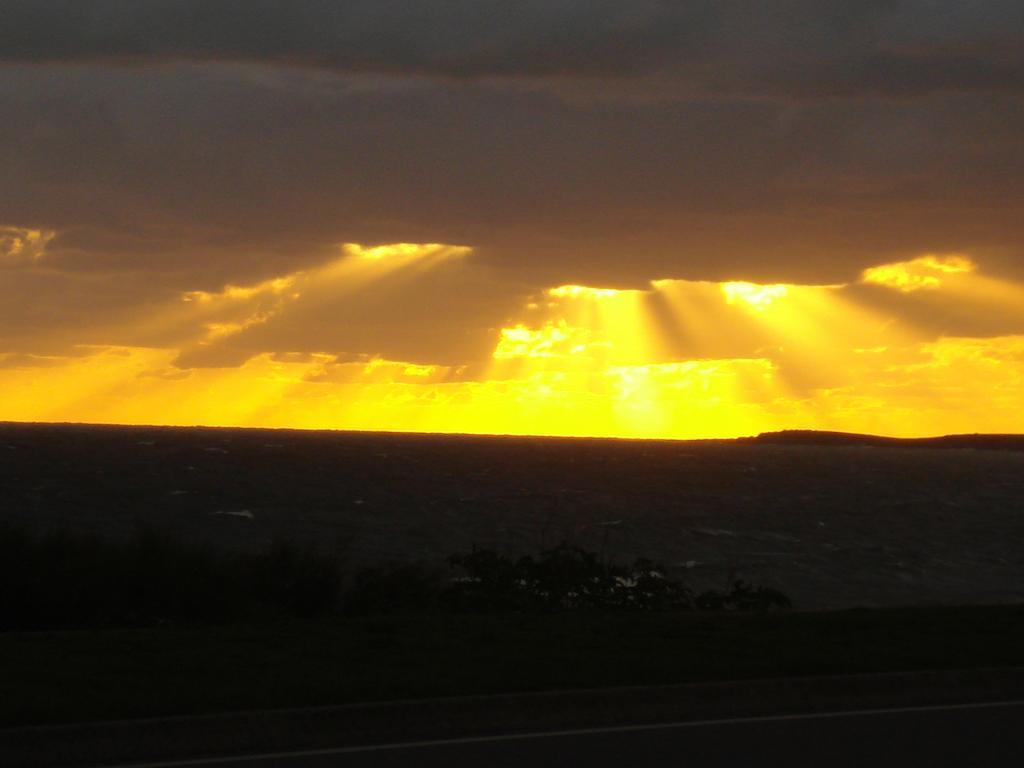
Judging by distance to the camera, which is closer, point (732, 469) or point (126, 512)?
point (126, 512)

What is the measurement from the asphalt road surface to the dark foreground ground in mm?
13328

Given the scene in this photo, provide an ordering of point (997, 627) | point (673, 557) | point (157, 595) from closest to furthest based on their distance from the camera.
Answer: point (997, 627), point (157, 595), point (673, 557)

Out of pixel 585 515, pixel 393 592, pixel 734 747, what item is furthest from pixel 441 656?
pixel 585 515

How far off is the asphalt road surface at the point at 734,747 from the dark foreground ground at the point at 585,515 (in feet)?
43.7

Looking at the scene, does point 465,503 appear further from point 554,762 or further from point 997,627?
point 554,762

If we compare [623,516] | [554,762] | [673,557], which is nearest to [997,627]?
[554,762]

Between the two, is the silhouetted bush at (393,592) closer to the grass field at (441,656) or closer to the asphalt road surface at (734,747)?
the grass field at (441,656)

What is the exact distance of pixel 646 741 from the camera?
10.0 metres

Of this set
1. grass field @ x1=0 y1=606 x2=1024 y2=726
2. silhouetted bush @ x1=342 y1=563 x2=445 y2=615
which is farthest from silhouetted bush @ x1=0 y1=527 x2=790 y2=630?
grass field @ x1=0 y1=606 x2=1024 y2=726

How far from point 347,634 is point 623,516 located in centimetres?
5249

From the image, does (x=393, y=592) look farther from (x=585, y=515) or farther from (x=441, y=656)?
(x=585, y=515)

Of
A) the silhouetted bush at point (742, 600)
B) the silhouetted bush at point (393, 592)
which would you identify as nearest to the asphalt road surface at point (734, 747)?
the silhouetted bush at point (393, 592)

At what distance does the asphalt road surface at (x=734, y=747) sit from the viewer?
368 inches

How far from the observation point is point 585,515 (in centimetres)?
6706
